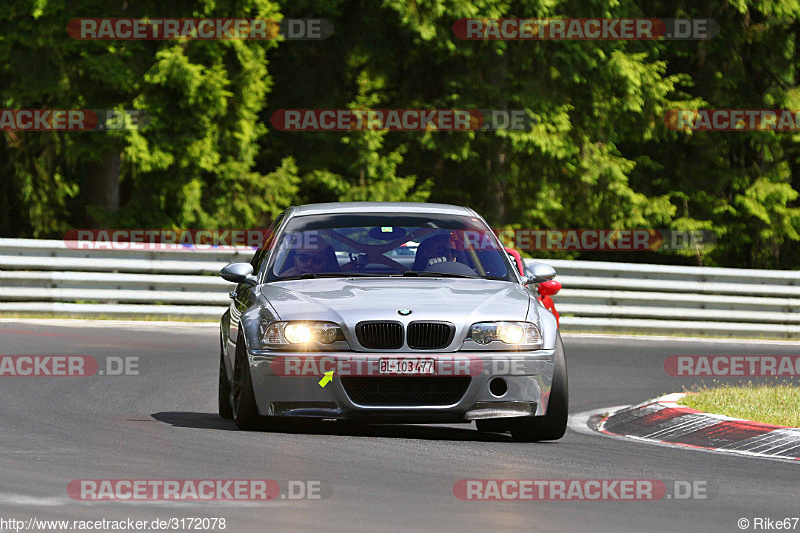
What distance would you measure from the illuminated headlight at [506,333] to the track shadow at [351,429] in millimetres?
794

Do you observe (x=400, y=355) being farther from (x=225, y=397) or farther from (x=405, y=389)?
(x=225, y=397)

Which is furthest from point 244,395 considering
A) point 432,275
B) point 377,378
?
point 432,275

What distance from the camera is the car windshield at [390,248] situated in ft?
36.0

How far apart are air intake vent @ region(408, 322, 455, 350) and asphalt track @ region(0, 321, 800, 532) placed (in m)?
0.60

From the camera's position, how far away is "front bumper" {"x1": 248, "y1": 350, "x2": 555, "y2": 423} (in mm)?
9742

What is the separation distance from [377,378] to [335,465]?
50.0 inches

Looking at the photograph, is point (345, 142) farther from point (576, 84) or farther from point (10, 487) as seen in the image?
point (10, 487)

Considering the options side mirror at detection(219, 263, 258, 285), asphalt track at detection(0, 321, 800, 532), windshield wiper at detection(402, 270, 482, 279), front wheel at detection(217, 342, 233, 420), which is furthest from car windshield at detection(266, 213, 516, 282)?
asphalt track at detection(0, 321, 800, 532)

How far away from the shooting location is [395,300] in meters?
9.96

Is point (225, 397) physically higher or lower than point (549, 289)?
lower

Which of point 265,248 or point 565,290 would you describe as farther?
point 565,290

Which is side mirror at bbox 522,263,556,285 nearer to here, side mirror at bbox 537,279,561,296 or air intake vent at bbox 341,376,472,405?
air intake vent at bbox 341,376,472,405

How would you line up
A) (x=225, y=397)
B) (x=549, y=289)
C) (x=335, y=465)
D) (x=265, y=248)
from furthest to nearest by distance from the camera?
(x=549, y=289) < (x=265, y=248) < (x=225, y=397) < (x=335, y=465)

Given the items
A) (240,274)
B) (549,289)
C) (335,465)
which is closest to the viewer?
(335,465)
